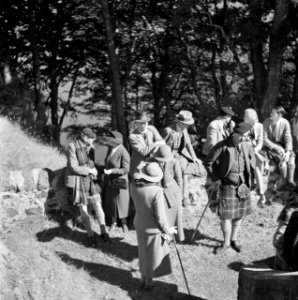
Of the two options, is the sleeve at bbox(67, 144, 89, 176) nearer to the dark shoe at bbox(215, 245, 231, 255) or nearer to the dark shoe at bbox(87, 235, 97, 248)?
the dark shoe at bbox(87, 235, 97, 248)

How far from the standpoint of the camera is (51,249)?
6.89 metres

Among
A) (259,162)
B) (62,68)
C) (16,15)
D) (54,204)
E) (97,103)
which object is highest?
(16,15)

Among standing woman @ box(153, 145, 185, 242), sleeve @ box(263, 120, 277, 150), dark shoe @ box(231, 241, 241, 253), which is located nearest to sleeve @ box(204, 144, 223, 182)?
standing woman @ box(153, 145, 185, 242)

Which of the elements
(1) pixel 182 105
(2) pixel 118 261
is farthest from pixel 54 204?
(1) pixel 182 105

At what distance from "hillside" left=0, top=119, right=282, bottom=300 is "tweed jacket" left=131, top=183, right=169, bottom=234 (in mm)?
934

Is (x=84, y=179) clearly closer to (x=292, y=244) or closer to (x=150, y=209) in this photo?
(x=150, y=209)

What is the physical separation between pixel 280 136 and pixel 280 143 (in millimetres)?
139

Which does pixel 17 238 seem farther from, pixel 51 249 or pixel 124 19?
pixel 124 19

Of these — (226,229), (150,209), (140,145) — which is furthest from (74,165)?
(226,229)

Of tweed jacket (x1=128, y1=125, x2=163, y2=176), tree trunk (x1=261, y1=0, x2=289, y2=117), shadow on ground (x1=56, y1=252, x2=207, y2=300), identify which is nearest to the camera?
shadow on ground (x1=56, y1=252, x2=207, y2=300)

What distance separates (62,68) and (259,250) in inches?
548

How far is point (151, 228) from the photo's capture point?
19.1ft

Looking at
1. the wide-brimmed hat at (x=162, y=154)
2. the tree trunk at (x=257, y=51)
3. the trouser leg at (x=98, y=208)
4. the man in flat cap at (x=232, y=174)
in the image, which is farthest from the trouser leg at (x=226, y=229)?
the tree trunk at (x=257, y=51)

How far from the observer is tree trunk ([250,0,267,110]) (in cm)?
1227
